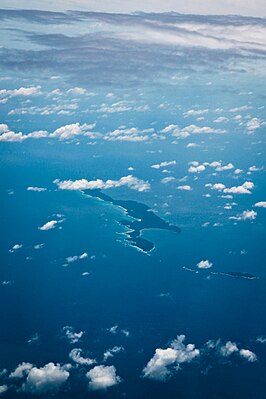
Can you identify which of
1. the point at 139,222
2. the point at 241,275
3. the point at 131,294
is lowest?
the point at 131,294

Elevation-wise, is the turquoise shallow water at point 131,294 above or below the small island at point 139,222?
below

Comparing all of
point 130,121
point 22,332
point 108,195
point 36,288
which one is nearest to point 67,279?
point 36,288

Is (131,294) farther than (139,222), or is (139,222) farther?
(139,222)

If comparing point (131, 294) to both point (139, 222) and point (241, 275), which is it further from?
point (139, 222)

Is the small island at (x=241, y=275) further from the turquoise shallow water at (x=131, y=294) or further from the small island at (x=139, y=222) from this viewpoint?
the small island at (x=139, y=222)

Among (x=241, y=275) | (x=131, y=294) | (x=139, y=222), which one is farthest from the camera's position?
(x=139, y=222)

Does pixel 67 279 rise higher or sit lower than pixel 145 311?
higher

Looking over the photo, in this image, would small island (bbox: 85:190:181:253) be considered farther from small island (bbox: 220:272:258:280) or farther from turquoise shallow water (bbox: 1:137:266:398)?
small island (bbox: 220:272:258:280)

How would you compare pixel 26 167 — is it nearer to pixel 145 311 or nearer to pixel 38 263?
pixel 38 263
